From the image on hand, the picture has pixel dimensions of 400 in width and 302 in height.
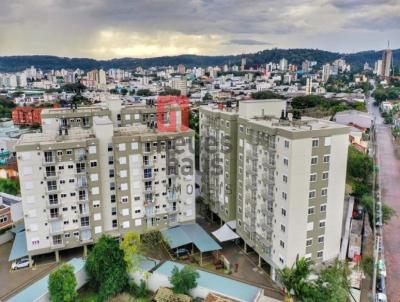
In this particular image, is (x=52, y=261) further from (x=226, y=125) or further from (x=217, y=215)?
(x=226, y=125)

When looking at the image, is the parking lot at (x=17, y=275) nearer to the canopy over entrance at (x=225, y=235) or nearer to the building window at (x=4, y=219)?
the building window at (x=4, y=219)

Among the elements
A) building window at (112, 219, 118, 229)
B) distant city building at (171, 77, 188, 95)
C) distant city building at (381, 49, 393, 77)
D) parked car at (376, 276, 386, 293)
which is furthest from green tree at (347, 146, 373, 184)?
distant city building at (381, 49, 393, 77)

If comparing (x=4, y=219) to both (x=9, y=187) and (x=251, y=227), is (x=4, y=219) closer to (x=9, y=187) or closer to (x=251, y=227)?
(x=9, y=187)

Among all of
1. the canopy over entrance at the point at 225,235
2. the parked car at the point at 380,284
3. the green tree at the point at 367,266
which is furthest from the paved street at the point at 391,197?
the canopy over entrance at the point at 225,235

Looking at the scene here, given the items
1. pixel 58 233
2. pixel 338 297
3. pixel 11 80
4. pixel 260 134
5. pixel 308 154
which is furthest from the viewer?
pixel 11 80

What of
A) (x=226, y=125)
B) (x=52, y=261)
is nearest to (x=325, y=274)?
(x=226, y=125)

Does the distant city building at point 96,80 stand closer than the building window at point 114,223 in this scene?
No
